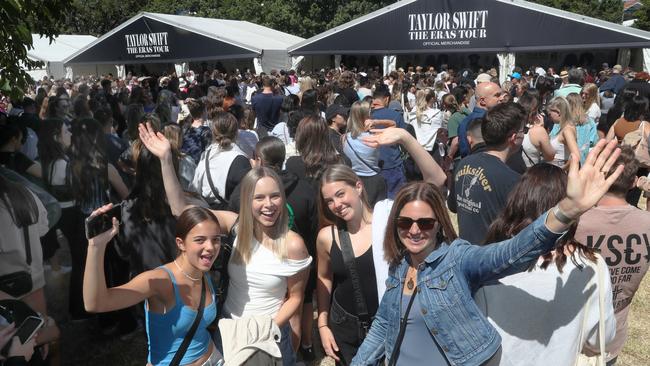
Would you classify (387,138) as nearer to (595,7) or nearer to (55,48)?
(55,48)

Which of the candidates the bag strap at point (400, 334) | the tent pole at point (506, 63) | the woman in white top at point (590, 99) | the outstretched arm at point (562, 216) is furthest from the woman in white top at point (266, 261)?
the tent pole at point (506, 63)

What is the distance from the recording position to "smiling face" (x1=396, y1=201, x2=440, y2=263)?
213 cm

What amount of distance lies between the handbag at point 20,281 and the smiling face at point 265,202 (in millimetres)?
1301

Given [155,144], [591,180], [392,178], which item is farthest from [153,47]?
[591,180]

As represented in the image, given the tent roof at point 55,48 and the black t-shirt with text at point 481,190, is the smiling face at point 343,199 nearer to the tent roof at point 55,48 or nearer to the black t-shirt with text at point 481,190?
the black t-shirt with text at point 481,190

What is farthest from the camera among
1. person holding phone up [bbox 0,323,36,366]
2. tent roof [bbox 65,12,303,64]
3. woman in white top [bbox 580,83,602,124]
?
tent roof [bbox 65,12,303,64]

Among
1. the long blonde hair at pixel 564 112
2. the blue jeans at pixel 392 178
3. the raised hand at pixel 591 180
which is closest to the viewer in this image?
the raised hand at pixel 591 180

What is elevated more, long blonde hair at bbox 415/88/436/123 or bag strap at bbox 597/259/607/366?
long blonde hair at bbox 415/88/436/123

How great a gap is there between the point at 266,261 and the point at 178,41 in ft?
85.2

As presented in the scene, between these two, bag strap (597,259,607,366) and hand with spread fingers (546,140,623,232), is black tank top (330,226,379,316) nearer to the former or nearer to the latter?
bag strap (597,259,607,366)

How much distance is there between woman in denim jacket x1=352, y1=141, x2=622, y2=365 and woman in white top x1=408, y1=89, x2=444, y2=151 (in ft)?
17.7

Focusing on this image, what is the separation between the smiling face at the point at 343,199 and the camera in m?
2.97

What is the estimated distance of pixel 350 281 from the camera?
117 inches

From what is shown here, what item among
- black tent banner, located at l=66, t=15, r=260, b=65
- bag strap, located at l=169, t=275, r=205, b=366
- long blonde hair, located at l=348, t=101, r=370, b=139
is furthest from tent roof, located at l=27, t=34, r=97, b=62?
bag strap, located at l=169, t=275, r=205, b=366
